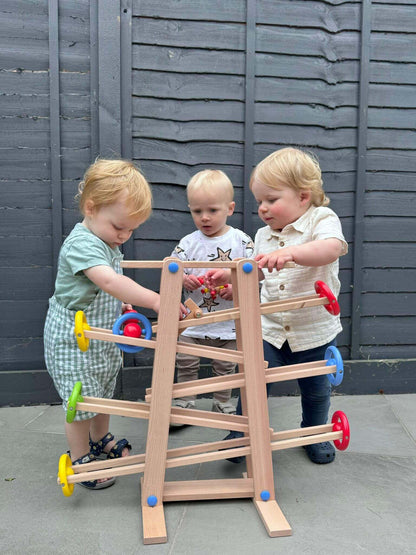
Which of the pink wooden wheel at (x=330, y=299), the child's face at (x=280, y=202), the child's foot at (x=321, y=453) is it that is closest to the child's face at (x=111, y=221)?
the child's face at (x=280, y=202)

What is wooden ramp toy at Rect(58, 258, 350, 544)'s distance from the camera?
5.72 ft

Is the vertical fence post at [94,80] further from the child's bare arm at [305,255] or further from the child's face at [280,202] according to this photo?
the child's bare arm at [305,255]

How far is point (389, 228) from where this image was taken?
316cm

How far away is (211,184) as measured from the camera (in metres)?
2.58

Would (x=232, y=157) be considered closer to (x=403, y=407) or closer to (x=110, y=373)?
(x=110, y=373)

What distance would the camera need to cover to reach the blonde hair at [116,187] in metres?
1.96

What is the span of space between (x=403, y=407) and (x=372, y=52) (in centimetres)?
206

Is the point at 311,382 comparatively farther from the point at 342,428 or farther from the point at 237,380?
the point at 237,380

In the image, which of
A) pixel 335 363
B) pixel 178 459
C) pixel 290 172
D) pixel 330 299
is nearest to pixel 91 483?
pixel 178 459

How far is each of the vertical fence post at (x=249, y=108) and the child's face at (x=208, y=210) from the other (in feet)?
1.16

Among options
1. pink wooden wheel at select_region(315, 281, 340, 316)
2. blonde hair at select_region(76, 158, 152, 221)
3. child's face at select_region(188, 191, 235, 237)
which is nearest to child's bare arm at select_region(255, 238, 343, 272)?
pink wooden wheel at select_region(315, 281, 340, 316)

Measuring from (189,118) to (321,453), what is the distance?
188cm

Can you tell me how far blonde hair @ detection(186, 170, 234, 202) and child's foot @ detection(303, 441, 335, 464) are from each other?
4.09ft

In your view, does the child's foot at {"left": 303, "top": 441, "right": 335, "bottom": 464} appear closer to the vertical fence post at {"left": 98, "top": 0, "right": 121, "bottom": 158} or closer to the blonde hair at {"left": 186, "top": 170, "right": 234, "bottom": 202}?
the blonde hair at {"left": 186, "top": 170, "right": 234, "bottom": 202}
